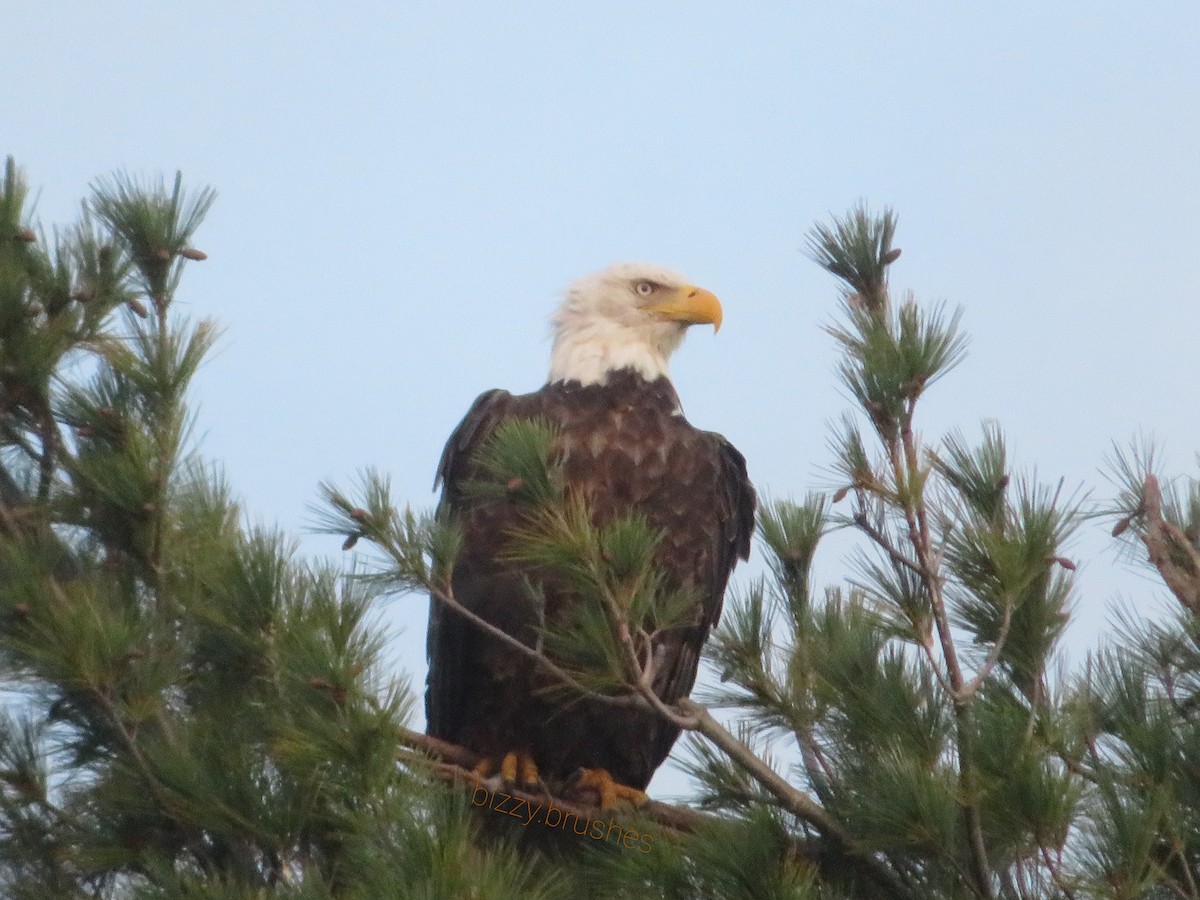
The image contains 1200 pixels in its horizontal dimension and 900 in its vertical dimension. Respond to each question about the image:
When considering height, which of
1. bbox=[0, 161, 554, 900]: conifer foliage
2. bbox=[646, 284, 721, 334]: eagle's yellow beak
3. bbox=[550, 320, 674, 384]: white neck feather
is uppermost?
bbox=[646, 284, 721, 334]: eagle's yellow beak

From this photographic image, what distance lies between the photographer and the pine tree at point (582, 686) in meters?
2.82

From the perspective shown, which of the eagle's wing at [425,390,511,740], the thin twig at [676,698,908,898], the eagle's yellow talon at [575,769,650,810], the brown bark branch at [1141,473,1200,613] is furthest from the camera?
the eagle's wing at [425,390,511,740]

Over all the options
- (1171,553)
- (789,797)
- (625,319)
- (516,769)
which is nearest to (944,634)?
(789,797)

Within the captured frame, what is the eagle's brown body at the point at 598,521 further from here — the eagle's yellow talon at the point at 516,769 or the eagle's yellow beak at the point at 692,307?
the eagle's yellow beak at the point at 692,307

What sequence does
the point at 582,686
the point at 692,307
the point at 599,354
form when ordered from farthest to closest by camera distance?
the point at 692,307 → the point at 599,354 → the point at 582,686

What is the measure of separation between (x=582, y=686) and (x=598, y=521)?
1.45m

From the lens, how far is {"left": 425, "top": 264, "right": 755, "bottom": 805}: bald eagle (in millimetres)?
4773

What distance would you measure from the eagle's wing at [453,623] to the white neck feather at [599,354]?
0.39m

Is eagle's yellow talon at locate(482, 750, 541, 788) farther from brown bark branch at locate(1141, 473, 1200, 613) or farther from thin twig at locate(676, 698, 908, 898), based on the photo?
brown bark branch at locate(1141, 473, 1200, 613)

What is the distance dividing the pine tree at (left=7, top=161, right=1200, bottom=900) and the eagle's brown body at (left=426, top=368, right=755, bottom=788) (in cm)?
96

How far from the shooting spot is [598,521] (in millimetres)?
4617

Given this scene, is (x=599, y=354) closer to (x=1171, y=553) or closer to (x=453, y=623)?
(x=453, y=623)

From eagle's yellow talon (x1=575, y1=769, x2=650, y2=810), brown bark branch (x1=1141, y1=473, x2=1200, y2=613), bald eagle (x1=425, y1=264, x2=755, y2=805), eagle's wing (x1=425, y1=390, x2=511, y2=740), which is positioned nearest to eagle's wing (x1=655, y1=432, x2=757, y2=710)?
bald eagle (x1=425, y1=264, x2=755, y2=805)

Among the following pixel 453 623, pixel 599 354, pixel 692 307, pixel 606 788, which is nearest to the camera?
pixel 606 788
